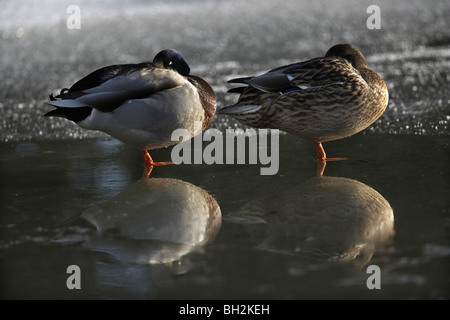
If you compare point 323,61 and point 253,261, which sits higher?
point 323,61

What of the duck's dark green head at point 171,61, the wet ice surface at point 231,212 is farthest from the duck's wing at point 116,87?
the wet ice surface at point 231,212

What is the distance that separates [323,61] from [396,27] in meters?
6.61

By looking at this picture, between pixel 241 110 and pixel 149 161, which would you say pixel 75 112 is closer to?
pixel 149 161

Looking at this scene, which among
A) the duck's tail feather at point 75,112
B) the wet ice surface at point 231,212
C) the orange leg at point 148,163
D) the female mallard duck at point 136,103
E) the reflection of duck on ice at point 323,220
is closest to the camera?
the wet ice surface at point 231,212

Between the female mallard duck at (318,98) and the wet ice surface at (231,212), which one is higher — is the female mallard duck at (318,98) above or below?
above

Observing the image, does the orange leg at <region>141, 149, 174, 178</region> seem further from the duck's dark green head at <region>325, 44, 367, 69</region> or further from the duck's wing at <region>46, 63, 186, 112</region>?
the duck's dark green head at <region>325, 44, 367, 69</region>

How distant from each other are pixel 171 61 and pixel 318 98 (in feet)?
3.43

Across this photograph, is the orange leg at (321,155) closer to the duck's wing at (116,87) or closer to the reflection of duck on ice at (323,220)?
the reflection of duck on ice at (323,220)

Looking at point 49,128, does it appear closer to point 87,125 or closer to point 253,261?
point 87,125

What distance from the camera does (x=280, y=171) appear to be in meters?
3.87

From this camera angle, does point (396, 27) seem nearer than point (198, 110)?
No

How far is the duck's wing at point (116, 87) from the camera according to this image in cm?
394
